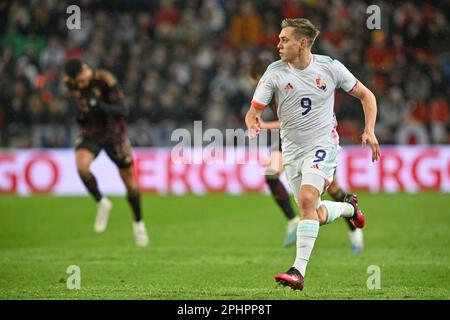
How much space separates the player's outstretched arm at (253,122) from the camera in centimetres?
852

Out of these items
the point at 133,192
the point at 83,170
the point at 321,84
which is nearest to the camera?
the point at 321,84

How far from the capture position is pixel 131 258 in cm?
1199

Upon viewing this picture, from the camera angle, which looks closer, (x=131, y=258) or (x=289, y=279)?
(x=289, y=279)

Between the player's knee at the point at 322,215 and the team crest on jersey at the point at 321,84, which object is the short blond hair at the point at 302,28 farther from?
the player's knee at the point at 322,215

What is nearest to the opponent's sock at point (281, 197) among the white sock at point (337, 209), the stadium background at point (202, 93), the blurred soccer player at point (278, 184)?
the blurred soccer player at point (278, 184)

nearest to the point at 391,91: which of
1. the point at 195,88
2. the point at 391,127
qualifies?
the point at 391,127

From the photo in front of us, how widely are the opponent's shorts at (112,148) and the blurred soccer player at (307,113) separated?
4.49m

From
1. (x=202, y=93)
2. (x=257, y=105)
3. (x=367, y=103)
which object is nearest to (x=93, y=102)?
(x=257, y=105)

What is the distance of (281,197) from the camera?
12984mm

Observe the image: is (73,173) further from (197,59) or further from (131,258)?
(131,258)

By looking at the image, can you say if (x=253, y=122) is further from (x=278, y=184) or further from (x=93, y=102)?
(x=93, y=102)

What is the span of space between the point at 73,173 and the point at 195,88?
3.81m

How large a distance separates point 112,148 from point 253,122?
4.94 m
